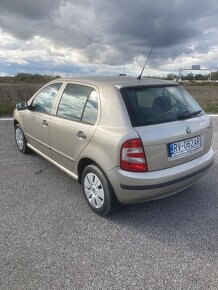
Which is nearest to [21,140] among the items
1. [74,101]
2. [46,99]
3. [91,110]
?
[46,99]

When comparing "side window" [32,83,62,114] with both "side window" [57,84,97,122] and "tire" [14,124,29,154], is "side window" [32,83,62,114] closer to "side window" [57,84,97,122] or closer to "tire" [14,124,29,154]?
"side window" [57,84,97,122]

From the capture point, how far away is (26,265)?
235cm

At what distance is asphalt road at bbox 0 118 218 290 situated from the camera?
86.9 inches

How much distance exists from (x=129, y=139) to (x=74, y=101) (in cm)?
118

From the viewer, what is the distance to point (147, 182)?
2.74 meters

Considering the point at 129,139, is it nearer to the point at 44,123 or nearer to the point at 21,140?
the point at 44,123

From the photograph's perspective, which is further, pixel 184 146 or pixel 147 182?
pixel 184 146

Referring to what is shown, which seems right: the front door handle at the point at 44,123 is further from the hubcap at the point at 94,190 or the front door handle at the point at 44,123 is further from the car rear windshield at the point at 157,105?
the car rear windshield at the point at 157,105

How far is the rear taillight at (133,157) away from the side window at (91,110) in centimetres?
61

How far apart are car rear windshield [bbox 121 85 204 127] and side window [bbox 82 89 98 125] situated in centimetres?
37


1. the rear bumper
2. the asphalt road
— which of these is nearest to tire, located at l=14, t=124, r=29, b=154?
the asphalt road

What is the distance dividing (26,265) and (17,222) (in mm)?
737

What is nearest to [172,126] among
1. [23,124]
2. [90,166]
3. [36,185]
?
[90,166]

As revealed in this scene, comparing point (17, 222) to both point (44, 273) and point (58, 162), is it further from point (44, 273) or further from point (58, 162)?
point (58, 162)
